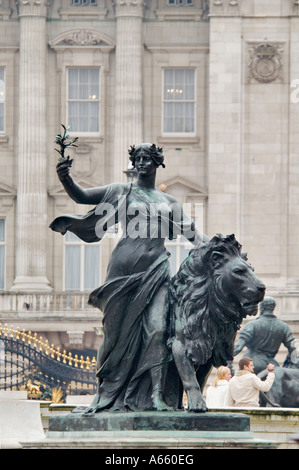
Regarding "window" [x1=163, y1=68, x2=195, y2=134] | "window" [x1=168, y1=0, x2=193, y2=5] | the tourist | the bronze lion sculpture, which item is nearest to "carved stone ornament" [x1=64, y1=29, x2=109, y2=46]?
"window" [x1=163, y1=68, x2=195, y2=134]

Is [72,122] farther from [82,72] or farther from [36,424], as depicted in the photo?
[36,424]

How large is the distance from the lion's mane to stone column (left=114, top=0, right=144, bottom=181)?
3948 cm

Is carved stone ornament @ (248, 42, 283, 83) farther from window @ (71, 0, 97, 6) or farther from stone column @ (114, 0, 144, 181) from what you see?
window @ (71, 0, 97, 6)

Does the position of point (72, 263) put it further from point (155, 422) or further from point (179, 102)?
point (155, 422)

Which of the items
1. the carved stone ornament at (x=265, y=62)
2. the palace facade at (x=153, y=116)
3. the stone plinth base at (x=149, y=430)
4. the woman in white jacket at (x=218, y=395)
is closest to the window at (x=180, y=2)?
the palace facade at (x=153, y=116)

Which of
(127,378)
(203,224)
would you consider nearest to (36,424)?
(127,378)

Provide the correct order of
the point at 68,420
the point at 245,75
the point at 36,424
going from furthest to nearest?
the point at 245,75, the point at 36,424, the point at 68,420

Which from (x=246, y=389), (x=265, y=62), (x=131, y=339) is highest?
(x=265, y=62)

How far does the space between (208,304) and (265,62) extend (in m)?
39.6

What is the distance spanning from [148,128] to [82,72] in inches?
95.5

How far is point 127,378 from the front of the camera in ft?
52.8

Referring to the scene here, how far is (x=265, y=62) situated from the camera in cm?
5506

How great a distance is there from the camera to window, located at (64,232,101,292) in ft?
184

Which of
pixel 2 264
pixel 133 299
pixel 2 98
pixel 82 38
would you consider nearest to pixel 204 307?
pixel 133 299
